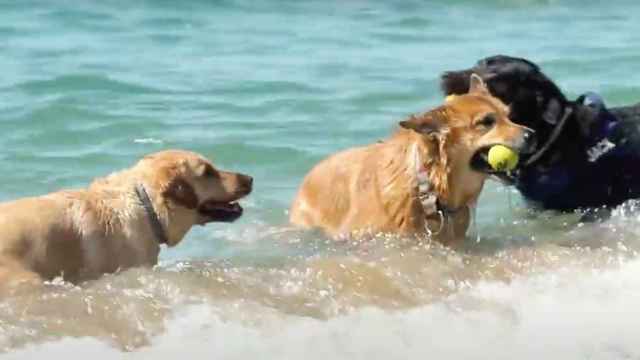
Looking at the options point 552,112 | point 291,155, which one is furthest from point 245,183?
point 291,155

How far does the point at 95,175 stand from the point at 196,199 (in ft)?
9.48

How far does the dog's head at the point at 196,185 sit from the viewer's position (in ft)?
22.5

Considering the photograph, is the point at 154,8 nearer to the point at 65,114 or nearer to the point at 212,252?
the point at 65,114

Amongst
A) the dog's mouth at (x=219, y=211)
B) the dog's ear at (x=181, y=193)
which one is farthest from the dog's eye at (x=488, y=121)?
the dog's ear at (x=181, y=193)

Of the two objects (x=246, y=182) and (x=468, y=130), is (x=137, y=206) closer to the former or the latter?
(x=246, y=182)

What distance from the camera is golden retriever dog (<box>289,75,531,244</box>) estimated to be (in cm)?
693

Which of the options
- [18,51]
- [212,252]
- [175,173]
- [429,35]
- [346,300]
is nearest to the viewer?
[346,300]

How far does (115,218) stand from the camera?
22.0ft

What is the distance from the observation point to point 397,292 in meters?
6.41

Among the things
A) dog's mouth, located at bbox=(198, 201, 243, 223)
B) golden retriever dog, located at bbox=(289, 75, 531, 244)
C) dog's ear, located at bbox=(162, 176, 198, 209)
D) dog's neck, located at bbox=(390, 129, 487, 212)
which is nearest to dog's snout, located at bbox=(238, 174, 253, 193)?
dog's mouth, located at bbox=(198, 201, 243, 223)

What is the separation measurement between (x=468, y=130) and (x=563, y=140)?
1090 mm

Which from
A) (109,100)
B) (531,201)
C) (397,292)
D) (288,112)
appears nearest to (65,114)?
(109,100)

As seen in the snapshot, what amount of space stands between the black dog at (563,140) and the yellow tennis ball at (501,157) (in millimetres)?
556

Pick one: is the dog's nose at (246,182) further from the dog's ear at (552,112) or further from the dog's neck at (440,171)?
the dog's ear at (552,112)
